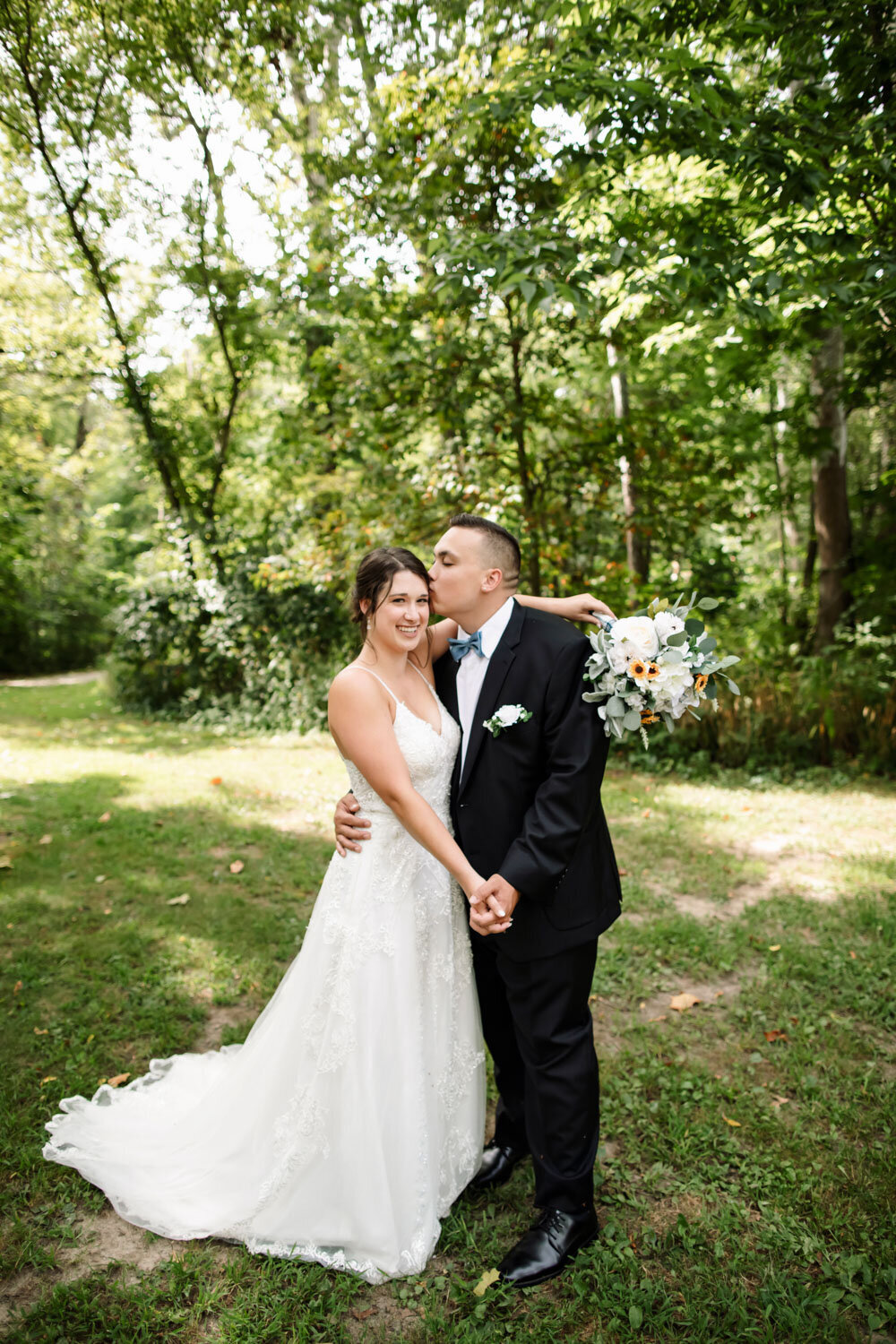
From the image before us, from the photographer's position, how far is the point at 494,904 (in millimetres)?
2359

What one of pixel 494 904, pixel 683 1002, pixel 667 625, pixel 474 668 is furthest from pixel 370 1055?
pixel 683 1002

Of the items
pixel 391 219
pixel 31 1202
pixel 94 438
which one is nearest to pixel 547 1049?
pixel 31 1202

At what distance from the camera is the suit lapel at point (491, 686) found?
2.54m

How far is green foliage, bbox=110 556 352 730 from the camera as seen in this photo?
10.8 meters

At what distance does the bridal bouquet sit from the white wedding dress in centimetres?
64

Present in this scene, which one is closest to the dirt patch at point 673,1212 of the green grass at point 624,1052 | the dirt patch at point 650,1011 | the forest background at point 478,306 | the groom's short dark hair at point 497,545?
the green grass at point 624,1052

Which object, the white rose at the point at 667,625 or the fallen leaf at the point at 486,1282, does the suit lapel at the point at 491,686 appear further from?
the fallen leaf at the point at 486,1282

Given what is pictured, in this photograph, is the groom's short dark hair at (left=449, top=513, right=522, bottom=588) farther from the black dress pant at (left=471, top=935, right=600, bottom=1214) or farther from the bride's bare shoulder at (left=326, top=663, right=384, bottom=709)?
the black dress pant at (left=471, top=935, right=600, bottom=1214)

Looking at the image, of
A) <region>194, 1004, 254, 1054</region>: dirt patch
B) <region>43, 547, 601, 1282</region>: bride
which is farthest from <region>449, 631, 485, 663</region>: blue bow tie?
<region>194, 1004, 254, 1054</region>: dirt patch

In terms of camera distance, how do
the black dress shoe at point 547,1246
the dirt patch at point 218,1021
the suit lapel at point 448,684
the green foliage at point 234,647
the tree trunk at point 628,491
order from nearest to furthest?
the black dress shoe at point 547,1246 → the suit lapel at point 448,684 → the dirt patch at point 218,1021 → the tree trunk at point 628,491 → the green foliage at point 234,647

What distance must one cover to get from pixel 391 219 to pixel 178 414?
735 centimetres

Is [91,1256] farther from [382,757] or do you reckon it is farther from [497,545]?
[497,545]

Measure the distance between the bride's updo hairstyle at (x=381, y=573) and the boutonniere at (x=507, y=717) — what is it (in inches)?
21.5

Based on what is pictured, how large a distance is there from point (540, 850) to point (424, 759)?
20.5 inches
